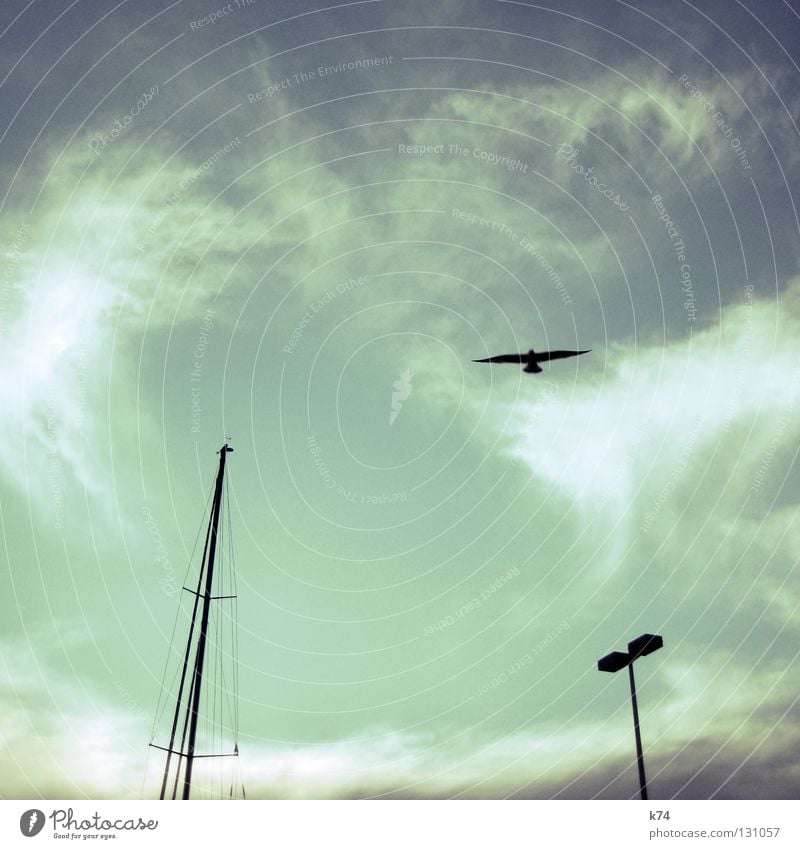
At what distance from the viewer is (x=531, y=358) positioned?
27391 millimetres

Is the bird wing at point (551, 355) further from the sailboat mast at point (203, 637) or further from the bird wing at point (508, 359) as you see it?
the sailboat mast at point (203, 637)

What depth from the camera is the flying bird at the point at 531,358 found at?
2710 centimetres

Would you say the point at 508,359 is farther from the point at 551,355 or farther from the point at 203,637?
the point at 203,637

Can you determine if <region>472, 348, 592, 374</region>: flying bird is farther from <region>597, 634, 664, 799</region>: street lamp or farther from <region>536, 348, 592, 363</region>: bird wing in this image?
<region>597, 634, 664, 799</region>: street lamp

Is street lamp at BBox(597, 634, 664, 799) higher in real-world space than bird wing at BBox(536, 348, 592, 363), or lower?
lower

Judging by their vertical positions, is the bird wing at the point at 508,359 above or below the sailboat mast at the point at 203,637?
above

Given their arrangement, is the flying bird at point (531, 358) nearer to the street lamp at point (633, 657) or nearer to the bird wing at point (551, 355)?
the bird wing at point (551, 355)

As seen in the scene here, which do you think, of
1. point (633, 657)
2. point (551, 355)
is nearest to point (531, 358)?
point (551, 355)

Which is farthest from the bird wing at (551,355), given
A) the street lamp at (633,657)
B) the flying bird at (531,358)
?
the street lamp at (633,657)

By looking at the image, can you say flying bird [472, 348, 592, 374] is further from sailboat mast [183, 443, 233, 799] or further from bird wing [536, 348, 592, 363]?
sailboat mast [183, 443, 233, 799]

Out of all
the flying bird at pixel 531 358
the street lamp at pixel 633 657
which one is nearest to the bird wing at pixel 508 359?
the flying bird at pixel 531 358

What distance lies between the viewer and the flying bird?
27.1 meters

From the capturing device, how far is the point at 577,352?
85.8 feet

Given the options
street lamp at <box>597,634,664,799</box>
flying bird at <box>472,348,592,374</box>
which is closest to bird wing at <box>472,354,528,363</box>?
flying bird at <box>472,348,592,374</box>
